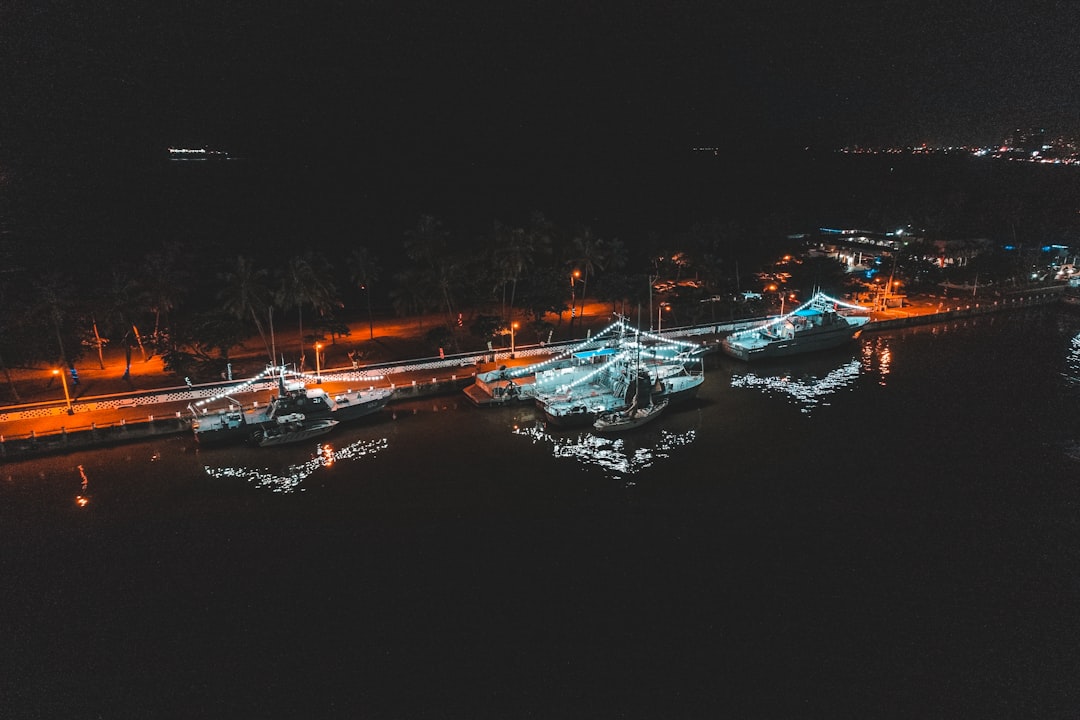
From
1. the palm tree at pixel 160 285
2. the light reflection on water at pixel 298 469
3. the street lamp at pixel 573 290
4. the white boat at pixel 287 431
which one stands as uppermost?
the palm tree at pixel 160 285

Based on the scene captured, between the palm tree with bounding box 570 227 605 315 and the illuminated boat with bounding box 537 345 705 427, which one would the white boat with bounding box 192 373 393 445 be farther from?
the palm tree with bounding box 570 227 605 315

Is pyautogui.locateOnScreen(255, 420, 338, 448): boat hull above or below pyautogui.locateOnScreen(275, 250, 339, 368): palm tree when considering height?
below

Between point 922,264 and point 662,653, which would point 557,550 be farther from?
point 922,264

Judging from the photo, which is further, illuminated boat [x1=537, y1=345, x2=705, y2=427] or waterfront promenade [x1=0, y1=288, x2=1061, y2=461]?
illuminated boat [x1=537, y1=345, x2=705, y2=427]

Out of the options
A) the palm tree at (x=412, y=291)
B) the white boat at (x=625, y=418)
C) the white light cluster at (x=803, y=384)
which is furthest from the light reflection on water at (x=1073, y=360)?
the palm tree at (x=412, y=291)

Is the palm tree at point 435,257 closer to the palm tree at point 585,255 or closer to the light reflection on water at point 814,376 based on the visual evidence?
the palm tree at point 585,255

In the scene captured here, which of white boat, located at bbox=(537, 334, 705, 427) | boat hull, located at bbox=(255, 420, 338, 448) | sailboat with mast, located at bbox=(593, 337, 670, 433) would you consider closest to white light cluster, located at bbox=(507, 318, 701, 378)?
white boat, located at bbox=(537, 334, 705, 427)

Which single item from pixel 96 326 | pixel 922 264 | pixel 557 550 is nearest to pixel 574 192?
pixel 922 264
